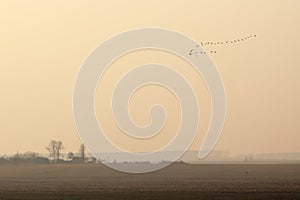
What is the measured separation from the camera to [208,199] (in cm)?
8088

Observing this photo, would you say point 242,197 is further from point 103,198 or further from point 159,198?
point 103,198

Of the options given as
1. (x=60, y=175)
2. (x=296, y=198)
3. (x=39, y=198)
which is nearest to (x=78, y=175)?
(x=60, y=175)

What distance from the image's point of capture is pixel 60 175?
199625 millimetres

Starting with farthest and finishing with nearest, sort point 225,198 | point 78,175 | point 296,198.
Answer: point 78,175 < point 225,198 < point 296,198

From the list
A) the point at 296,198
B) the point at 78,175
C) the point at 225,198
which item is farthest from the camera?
the point at 78,175

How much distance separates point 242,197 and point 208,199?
4.95m

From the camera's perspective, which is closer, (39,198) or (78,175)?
(39,198)

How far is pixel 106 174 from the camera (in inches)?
7869

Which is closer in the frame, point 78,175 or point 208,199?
point 208,199

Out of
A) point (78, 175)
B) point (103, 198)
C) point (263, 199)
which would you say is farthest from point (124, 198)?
point (78, 175)

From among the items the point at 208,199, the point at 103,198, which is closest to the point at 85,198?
the point at 103,198

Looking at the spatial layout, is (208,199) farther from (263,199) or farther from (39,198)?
(39,198)

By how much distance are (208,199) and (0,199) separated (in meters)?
23.6

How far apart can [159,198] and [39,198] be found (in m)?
14.1
